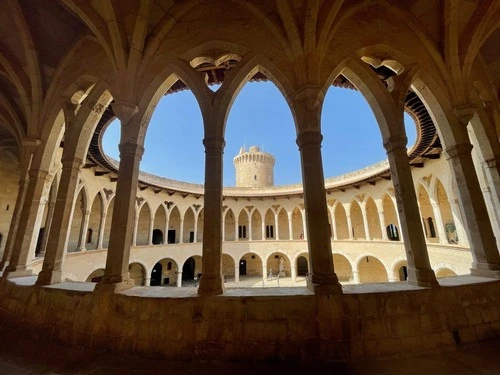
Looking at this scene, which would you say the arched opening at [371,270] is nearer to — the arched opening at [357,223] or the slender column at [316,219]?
the arched opening at [357,223]

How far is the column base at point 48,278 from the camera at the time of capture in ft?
13.5

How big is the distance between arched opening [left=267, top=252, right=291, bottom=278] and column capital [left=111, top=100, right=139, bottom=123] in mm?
20632

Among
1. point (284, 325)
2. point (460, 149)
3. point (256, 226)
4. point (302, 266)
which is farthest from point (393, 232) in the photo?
point (284, 325)

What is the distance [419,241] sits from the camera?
12.1 feet

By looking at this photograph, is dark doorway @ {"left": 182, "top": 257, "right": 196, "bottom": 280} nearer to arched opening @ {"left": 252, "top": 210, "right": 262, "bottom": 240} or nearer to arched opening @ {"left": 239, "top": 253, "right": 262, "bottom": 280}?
arched opening @ {"left": 239, "top": 253, "right": 262, "bottom": 280}

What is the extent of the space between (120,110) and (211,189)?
7.67 feet

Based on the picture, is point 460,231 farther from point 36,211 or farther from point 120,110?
point 36,211

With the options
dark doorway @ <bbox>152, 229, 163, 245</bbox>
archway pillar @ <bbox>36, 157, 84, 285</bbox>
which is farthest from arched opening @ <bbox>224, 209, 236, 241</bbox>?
archway pillar @ <bbox>36, 157, 84, 285</bbox>

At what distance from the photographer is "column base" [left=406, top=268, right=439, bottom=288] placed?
3420 millimetres

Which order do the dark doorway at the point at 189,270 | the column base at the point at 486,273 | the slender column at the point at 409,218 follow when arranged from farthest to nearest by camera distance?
the dark doorway at the point at 189,270
the column base at the point at 486,273
the slender column at the point at 409,218

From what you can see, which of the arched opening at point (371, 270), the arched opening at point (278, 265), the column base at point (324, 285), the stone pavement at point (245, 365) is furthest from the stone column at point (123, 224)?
the arched opening at point (278, 265)

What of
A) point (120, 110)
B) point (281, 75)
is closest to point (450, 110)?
point (281, 75)

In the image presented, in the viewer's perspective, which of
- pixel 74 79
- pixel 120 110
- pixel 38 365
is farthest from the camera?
pixel 74 79

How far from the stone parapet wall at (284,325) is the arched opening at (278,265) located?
1977 centimetres
